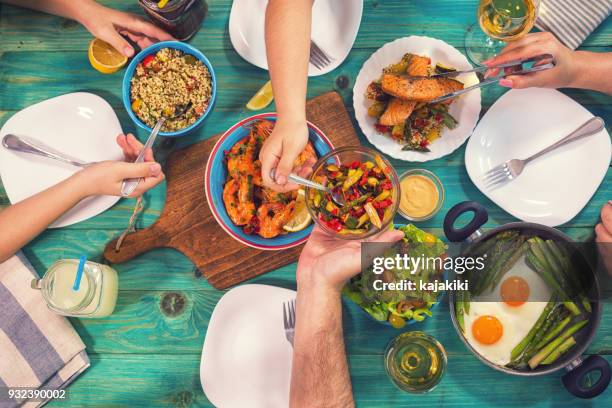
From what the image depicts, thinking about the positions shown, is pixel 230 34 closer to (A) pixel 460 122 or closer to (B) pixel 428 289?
(A) pixel 460 122

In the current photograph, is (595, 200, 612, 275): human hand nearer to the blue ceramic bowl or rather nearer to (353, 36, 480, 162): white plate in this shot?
(353, 36, 480, 162): white plate

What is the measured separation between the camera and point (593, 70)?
1973 mm

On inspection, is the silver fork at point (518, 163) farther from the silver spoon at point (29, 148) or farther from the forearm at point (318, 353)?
the silver spoon at point (29, 148)

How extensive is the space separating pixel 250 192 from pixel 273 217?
137 mm

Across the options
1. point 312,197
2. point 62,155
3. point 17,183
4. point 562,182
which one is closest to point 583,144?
point 562,182

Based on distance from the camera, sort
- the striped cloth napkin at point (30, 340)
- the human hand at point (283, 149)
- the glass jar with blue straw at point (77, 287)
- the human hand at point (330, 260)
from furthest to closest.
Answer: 1. the striped cloth napkin at point (30, 340)
2. the glass jar with blue straw at point (77, 287)
3. the human hand at point (330, 260)
4. the human hand at point (283, 149)

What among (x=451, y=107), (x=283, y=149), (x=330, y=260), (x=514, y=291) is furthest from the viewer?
(x=451, y=107)

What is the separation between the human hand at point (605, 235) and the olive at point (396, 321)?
878mm

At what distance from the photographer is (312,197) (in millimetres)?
1828

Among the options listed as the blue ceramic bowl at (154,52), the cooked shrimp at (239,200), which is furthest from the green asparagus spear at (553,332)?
the blue ceramic bowl at (154,52)

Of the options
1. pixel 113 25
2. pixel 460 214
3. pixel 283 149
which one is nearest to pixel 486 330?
pixel 460 214

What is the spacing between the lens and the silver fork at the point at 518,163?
1.97m

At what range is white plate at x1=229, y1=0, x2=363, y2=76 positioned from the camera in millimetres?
2055

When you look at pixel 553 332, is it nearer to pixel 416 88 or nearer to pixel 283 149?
pixel 416 88
